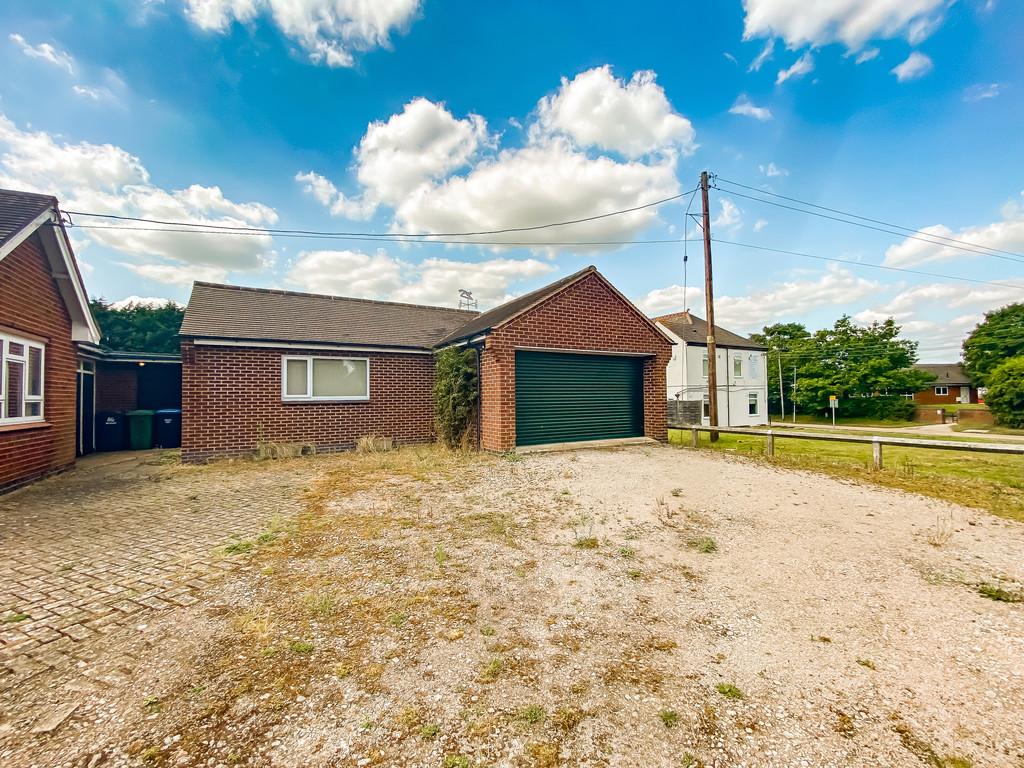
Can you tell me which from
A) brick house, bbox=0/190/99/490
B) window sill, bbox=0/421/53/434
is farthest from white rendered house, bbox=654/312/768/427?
window sill, bbox=0/421/53/434

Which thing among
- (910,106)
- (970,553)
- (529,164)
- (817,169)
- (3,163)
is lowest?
(970,553)

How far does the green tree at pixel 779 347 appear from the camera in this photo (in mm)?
43344

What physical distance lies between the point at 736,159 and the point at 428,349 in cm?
1229

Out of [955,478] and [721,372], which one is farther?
[721,372]

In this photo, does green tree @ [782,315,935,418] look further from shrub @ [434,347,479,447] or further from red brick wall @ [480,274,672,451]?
shrub @ [434,347,479,447]

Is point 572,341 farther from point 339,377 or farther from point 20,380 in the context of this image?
point 20,380

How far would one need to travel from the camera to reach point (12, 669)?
8.09ft

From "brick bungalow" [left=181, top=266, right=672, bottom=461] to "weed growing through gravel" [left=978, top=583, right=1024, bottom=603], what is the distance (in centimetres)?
Answer: 813

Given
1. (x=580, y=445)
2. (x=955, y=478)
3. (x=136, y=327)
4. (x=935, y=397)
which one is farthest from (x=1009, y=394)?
(x=136, y=327)

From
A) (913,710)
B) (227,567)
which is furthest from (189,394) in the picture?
(913,710)

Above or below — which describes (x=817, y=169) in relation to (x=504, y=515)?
above

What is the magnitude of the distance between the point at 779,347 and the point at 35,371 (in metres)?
54.9

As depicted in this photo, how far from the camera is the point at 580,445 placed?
11539mm

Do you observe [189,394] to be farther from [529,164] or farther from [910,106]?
[910,106]
